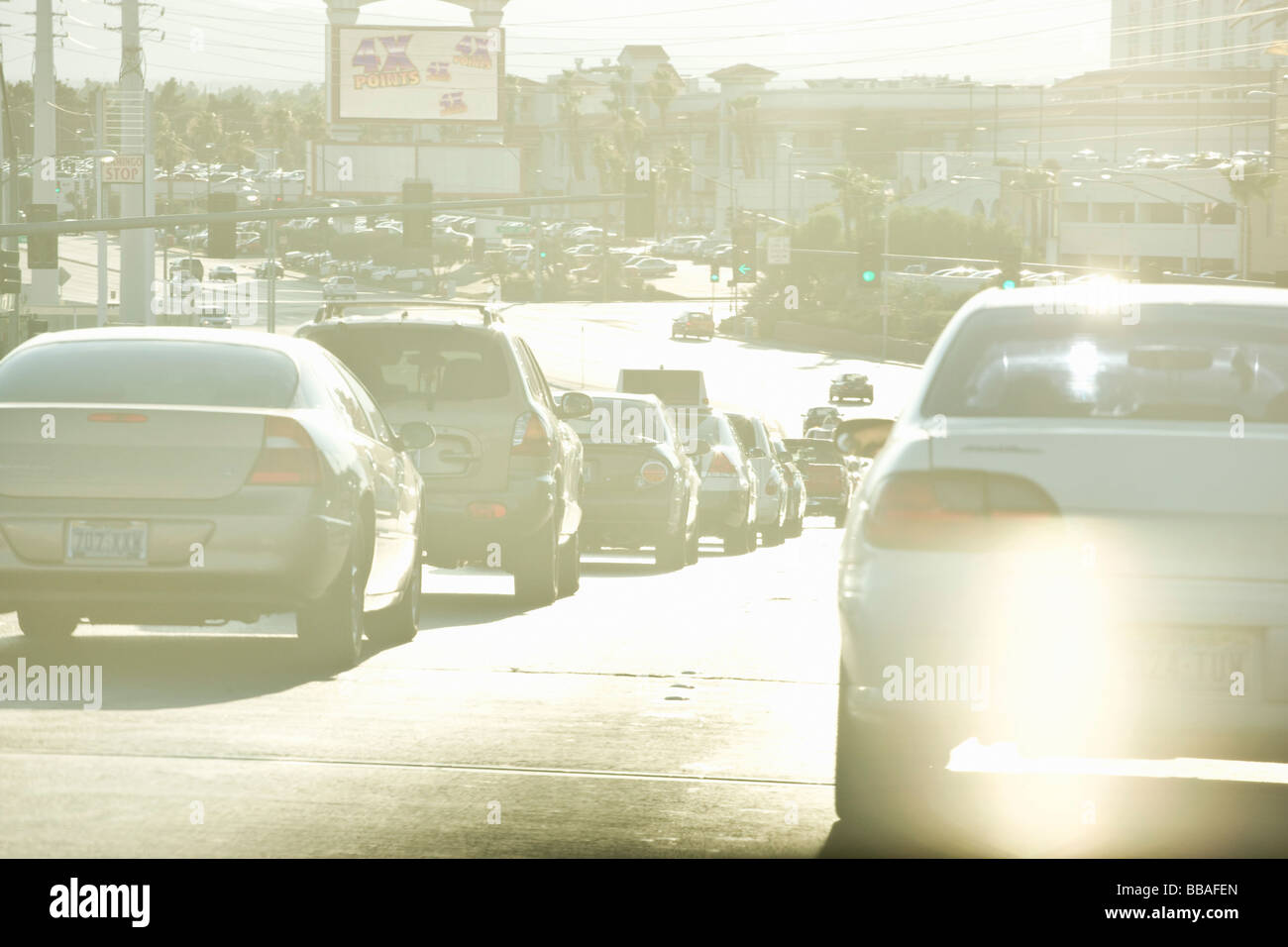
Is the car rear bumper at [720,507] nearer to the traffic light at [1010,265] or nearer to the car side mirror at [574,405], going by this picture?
the car side mirror at [574,405]

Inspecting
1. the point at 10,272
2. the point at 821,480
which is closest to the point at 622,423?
the point at 10,272

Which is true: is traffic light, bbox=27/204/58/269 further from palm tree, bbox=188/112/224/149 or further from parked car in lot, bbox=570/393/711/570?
palm tree, bbox=188/112/224/149

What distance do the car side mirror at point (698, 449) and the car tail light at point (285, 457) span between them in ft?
43.3

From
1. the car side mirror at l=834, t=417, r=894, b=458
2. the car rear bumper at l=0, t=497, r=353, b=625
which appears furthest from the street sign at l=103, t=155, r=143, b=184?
the car side mirror at l=834, t=417, r=894, b=458

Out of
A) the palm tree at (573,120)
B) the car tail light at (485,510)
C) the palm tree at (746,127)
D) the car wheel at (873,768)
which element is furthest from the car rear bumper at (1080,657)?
the palm tree at (573,120)

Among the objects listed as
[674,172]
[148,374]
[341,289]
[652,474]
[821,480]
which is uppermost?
[674,172]

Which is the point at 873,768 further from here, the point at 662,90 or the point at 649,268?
the point at 662,90

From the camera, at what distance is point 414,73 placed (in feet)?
434

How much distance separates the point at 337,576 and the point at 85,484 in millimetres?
1285

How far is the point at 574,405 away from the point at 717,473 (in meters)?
10.0

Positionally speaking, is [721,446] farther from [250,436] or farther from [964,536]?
[964,536]

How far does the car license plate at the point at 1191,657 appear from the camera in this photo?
19.4 ft

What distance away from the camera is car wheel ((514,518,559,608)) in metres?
15.0

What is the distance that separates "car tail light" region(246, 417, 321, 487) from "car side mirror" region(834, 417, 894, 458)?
265 cm
